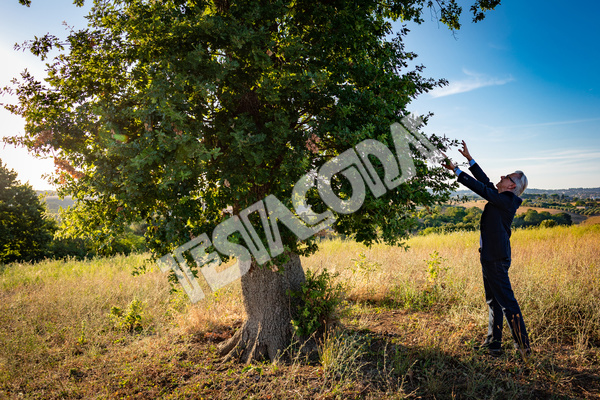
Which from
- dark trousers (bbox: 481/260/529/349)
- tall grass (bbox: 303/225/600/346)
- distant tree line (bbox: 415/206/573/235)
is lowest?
distant tree line (bbox: 415/206/573/235)

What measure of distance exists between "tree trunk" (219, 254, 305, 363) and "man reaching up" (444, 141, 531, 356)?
274 cm

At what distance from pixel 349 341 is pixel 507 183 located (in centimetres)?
317

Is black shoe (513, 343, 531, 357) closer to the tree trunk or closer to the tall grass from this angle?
the tall grass

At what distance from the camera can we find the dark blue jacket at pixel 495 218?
13.0ft

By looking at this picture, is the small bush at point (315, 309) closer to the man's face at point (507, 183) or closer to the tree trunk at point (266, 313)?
the tree trunk at point (266, 313)

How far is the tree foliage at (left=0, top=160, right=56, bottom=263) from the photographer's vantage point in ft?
46.0

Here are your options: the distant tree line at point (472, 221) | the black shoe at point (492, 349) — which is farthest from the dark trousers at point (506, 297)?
the distant tree line at point (472, 221)

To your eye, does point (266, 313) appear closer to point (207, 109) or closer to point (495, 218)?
point (207, 109)

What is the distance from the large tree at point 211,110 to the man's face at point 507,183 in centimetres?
109

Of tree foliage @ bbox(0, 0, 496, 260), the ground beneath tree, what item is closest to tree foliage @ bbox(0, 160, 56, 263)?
the ground beneath tree

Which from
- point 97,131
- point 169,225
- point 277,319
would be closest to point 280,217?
point 169,225

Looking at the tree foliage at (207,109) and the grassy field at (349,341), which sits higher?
the tree foliage at (207,109)

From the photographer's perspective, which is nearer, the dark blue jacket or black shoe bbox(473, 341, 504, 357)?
the dark blue jacket

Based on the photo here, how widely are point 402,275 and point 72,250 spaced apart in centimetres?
1779
